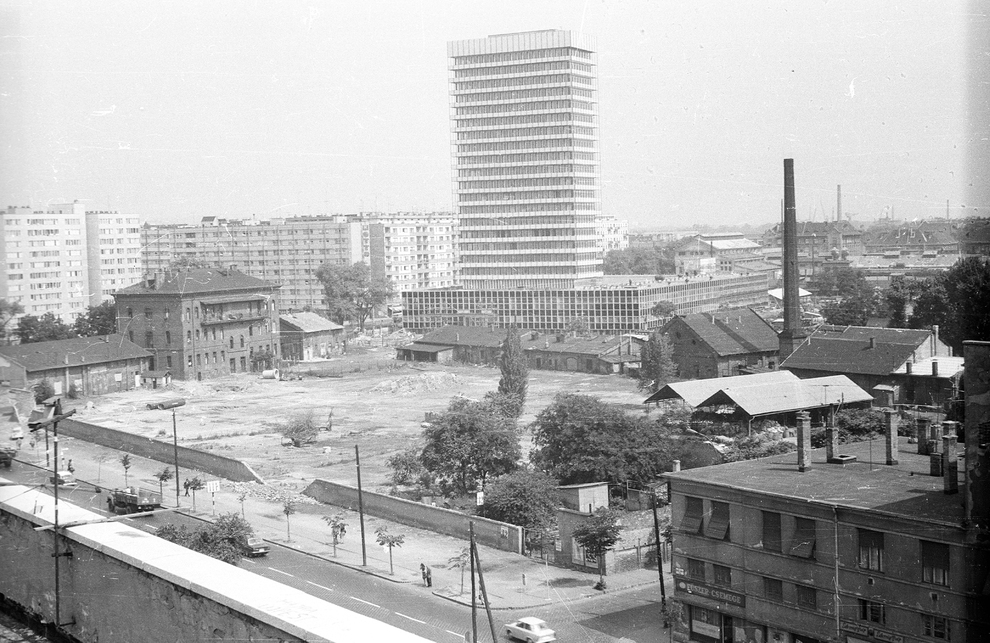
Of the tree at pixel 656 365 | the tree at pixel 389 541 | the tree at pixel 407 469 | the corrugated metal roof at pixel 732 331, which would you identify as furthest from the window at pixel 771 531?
the corrugated metal roof at pixel 732 331

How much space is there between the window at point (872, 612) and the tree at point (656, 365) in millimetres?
13529

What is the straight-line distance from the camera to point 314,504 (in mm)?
13070

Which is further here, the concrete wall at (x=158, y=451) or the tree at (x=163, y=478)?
the concrete wall at (x=158, y=451)

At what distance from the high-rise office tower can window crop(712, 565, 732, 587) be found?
96.7ft

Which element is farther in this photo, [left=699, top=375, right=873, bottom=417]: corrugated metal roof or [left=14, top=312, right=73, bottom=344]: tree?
[left=14, top=312, right=73, bottom=344]: tree

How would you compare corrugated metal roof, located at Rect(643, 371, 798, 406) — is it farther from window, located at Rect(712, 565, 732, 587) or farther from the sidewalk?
window, located at Rect(712, 565, 732, 587)

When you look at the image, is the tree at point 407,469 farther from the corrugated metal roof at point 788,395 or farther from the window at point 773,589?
the window at point 773,589

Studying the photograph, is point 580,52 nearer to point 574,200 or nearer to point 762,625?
point 574,200

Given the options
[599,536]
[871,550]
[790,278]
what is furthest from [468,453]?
[790,278]

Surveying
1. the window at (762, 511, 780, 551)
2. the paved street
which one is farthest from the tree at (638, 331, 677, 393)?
the window at (762, 511, 780, 551)

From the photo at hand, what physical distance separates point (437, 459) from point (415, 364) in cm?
1606

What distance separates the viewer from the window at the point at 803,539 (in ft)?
24.7

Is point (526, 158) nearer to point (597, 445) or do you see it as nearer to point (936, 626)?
point (597, 445)

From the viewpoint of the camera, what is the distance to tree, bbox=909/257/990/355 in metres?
14.5
